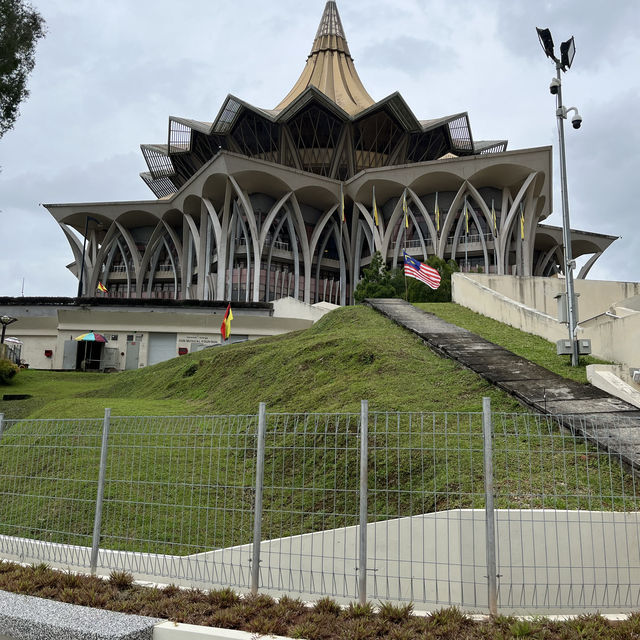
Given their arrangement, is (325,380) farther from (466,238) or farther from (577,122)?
(466,238)

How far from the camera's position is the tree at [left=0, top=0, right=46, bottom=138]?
1742 centimetres

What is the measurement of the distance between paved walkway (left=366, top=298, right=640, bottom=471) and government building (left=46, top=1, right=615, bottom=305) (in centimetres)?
3926

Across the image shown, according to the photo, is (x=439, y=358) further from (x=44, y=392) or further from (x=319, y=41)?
(x=319, y=41)

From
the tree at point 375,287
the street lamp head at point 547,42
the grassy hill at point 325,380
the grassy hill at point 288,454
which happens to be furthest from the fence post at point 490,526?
the tree at point 375,287

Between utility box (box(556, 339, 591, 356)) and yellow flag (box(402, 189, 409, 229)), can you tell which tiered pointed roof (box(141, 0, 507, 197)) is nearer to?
yellow flag (box(402, 189, 409, 229))

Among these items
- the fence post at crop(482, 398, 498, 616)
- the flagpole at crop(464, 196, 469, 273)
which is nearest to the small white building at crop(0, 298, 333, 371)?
the flagpole at crop(464, 196, 469, 273)

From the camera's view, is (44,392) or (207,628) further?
(44,392)

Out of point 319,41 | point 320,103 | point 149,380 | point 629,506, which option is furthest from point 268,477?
point 319,41

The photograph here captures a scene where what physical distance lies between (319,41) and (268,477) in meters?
71.2

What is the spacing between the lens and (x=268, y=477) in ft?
29.8

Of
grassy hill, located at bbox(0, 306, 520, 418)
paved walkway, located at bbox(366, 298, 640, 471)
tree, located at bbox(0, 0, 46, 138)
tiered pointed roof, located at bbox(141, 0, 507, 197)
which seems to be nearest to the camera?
paved walkway, located at bbox(366, 298, 640, 471)

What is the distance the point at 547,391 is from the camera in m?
10.0

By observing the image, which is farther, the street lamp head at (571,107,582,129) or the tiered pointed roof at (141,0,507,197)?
the tiered pointed roof at (141,0,507,197)

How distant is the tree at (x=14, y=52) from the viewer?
1742 cm
